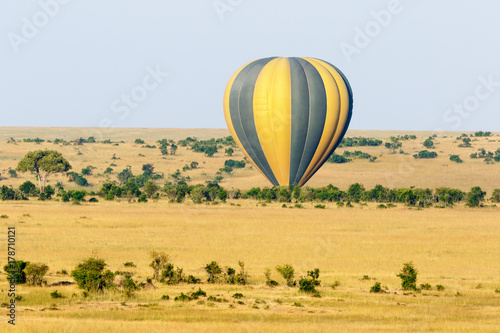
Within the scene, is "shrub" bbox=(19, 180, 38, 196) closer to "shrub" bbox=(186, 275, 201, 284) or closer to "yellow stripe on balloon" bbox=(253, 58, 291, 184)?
"yellow stripe on balloon" bbox=(253, 58, 291, 184)

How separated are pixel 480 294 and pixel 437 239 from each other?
65.6 ft

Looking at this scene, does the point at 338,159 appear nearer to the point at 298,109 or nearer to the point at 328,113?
the point at 328,113

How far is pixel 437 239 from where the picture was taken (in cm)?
5138

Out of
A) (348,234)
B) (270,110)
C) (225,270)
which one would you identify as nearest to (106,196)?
(270,110)

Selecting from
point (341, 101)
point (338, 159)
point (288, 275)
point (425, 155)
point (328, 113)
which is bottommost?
point (288, 275)

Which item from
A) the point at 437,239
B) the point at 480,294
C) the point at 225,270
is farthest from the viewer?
the point at 437,239

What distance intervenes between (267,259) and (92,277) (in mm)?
12377

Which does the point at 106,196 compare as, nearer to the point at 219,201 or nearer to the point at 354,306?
the point at 219,201

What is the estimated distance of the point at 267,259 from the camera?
41.3 m

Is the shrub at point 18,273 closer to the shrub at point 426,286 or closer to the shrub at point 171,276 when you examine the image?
the shrub at point 171,276

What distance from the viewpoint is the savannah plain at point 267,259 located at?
2581 centimetres

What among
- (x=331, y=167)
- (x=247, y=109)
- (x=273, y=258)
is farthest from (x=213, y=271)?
(x=331, y=167)

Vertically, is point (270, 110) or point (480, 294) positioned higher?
point (270, 110)

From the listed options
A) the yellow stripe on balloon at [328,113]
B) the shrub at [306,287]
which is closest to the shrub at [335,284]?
the shrub at [306,287]
